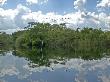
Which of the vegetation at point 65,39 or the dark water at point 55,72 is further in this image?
the vegetation at point 65,39

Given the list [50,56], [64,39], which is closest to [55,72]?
[50,56]

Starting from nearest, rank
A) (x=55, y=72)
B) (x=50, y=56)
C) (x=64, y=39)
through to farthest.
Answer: (x=55, y=72)
(x=50, y=56)
(x=64, y=39)

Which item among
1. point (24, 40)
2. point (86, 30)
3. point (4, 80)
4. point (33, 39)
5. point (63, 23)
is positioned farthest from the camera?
point (63, 23)

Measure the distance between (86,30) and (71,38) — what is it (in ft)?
34.5

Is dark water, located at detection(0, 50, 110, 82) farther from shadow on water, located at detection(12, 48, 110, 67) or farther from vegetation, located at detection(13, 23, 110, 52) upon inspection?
vegetation, located at detection(13, 23, 110, 52)

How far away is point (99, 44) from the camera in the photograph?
10531 cm

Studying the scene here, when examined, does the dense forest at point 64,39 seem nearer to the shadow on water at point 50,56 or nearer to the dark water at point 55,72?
the shadow on water at point 50,56

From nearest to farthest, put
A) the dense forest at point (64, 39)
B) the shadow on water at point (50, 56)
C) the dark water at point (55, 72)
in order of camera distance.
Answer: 1. the dark water at point (55, 72)
2. the shadow on water at point (50, 56)
3. the dense forest at point (64, 39)

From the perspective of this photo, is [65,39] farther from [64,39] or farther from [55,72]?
[55,72]

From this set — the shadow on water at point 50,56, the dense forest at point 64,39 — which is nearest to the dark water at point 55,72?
the shadow on water at point 50,56

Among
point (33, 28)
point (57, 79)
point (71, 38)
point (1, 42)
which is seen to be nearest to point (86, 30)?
point (71, 38)

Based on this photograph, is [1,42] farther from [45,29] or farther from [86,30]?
[86,30]

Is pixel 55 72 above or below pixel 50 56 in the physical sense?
above

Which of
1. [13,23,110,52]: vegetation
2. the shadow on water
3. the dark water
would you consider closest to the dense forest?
[13,23,110,52]: vegetation
